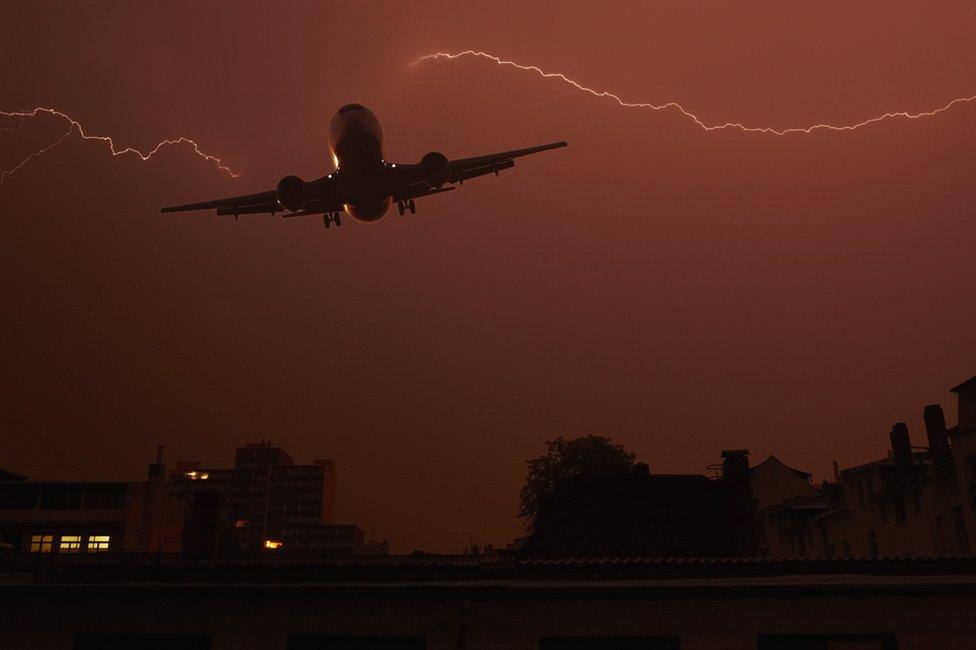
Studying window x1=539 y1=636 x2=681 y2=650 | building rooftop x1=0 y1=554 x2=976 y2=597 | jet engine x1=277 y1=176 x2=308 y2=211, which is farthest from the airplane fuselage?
window x1=539 y1=636 x2=681 y2=650

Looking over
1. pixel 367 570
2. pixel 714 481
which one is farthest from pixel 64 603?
pixel 714 481

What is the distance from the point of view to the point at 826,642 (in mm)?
12242

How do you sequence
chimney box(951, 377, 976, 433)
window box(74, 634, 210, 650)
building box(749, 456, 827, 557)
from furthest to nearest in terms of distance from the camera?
building box(749, 456, 827, 557), chimney box(951, 377, 976, 433), window box(74, 634, 210, 650)

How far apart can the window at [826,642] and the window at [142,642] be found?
787cm

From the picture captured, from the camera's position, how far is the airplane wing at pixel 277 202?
33188mm

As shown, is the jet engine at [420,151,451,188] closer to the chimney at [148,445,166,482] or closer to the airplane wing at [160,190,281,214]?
the airplane wing at [160,190,281,214]

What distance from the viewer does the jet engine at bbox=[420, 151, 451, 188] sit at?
101 ft

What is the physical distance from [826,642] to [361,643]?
644 cm

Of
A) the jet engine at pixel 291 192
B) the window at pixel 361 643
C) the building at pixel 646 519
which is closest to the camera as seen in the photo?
the window at pixel 361 643

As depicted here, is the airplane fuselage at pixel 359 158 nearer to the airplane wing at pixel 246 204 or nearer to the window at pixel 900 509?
the airplane wing at pixel 246 204

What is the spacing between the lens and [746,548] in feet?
79.0

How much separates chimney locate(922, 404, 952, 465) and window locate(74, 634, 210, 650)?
27999 millimetres

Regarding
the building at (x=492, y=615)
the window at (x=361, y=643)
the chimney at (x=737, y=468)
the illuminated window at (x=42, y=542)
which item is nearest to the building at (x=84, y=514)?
the illuminated window at (x=42, y=542)

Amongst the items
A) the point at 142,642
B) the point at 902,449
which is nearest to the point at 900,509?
the point at 902,449
